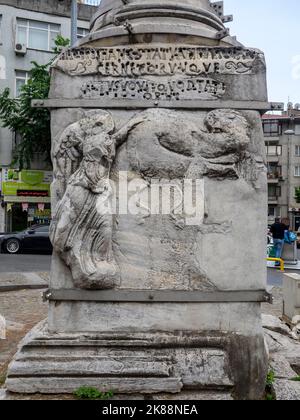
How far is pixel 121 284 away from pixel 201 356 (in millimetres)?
806

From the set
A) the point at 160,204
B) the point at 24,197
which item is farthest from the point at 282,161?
the point at 160,204

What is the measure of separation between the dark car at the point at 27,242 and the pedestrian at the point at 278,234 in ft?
25.8

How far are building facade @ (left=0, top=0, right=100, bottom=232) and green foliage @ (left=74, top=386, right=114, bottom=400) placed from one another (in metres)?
21.7

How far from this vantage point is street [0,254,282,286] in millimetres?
12055

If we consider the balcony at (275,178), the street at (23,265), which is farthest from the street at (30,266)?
the balcony at (275,178)

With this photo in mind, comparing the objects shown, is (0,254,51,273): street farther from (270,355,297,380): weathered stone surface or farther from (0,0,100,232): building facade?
(0,0,100,232): building facade

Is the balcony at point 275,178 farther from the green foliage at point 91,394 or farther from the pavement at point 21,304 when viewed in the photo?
the green foliage at point 91,394

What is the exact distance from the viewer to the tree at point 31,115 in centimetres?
2031

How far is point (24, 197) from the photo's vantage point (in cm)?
2427

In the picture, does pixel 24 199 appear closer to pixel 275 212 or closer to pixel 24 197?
pixel 24 197

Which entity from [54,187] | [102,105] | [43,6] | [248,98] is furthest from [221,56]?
[43,6]

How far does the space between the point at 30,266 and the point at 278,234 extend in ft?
24.9

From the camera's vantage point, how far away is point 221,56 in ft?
12.9

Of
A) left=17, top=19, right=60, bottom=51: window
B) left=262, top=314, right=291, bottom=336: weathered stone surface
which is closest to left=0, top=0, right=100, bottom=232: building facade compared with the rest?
left=17, top=19, right=60, bottom=51: window
